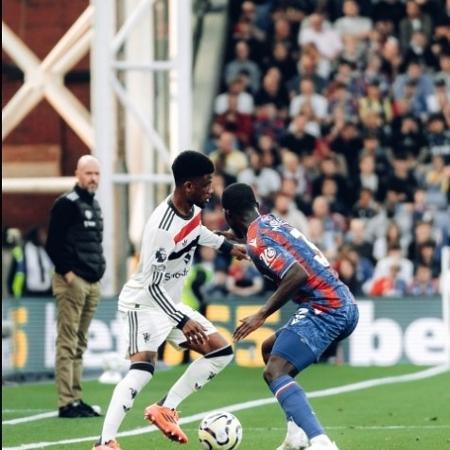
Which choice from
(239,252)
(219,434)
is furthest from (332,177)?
(219,434)

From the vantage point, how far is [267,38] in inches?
1064

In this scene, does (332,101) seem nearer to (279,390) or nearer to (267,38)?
(267,38)

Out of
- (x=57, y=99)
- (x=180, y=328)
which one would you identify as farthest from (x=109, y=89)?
(x=180, y=328)

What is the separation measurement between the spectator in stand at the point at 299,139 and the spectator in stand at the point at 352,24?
6.46ft

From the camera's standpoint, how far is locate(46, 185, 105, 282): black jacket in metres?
14.7

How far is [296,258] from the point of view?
10.8m

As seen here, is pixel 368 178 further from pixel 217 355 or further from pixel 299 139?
pixel 217 355

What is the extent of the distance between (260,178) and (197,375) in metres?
12.8

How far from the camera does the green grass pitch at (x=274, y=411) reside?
12.3m

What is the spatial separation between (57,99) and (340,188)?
5.00 metres

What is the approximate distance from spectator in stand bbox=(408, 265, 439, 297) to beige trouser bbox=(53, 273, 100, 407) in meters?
8.14

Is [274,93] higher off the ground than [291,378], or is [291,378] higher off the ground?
[274,93]

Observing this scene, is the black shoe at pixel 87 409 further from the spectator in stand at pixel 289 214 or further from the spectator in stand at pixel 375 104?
the spectator in stand at pixel 375 104

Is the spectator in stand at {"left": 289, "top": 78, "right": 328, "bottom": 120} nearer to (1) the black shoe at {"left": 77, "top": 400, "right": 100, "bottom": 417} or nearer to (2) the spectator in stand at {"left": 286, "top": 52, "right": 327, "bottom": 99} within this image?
(2) the spectator in stand at {"left": 286, "top": 52, "right": 327, "bottom": 99}
